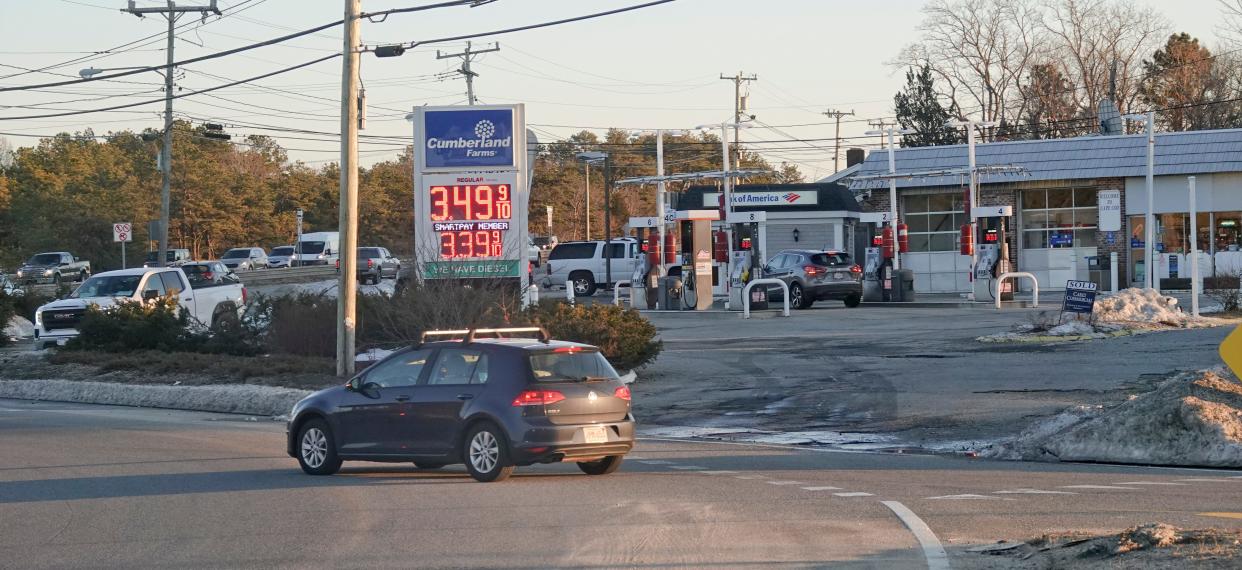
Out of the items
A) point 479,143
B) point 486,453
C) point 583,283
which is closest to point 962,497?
point 486,453

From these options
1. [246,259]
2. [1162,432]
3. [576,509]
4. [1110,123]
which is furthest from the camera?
[246,259]

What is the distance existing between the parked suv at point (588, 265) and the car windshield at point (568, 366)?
127 feet

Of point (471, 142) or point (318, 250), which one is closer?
point (471, 142)

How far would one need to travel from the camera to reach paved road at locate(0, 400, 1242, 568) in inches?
365

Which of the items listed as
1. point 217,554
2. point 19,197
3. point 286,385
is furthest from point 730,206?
point 19,197

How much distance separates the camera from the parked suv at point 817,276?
39.2m

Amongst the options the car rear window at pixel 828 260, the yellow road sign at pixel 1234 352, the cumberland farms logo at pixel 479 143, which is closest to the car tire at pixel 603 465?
the yellow road sign at pixel 1234 352

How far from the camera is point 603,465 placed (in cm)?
1359

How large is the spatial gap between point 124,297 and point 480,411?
20776 mm

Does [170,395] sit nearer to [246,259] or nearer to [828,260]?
[828,260]

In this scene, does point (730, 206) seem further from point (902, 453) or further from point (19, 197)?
point (19, 197)

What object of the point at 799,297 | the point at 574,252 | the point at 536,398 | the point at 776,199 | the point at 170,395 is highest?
the point at 776,199

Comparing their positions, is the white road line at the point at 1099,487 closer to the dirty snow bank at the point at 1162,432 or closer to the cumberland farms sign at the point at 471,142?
the dirty snow bank at the point at 1162,432

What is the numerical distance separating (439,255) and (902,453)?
45.4 ft
